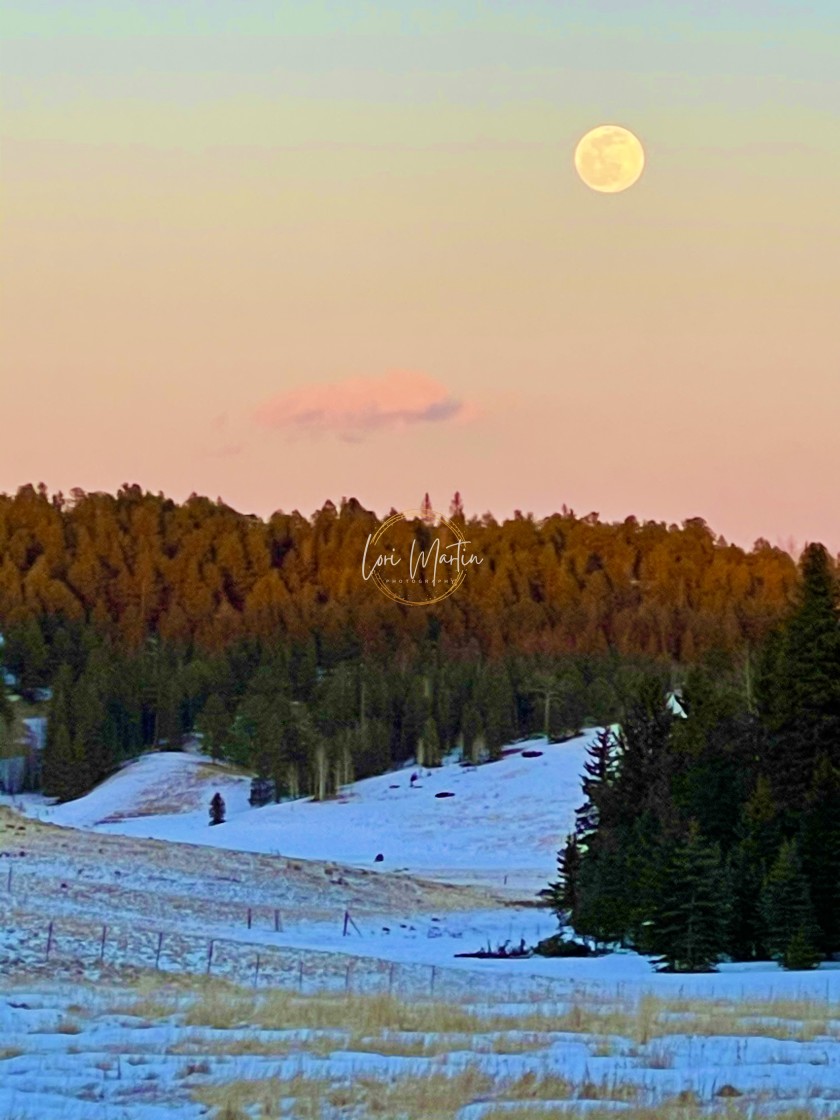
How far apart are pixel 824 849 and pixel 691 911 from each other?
4219 mm

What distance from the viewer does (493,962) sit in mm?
33969

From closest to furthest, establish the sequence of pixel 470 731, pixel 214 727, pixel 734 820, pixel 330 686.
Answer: pixel 734 820
pixel 470 731
pixel 214 727
pixel 330 686

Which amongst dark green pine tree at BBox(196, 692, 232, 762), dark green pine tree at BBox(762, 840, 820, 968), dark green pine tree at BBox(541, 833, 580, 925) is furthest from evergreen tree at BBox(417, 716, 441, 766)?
dark green pine tree at BBox(762, 840, 820, 968)

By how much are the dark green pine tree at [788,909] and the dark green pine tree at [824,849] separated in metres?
0.56

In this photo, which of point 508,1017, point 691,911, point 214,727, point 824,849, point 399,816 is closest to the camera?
point 508,1017

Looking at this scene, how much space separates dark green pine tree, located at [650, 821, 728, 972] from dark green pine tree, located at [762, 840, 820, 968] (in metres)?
1.00

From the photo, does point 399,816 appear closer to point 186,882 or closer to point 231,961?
point 186,882

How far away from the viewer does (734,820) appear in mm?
39281

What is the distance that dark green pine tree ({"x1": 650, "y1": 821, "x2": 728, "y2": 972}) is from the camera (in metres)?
31.7

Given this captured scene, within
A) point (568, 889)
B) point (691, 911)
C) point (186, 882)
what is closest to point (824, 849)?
point (691, 911)

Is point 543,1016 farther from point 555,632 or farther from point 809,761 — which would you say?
point 555,632

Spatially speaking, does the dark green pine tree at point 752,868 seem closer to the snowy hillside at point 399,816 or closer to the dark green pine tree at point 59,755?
the snowy hillside at point 399,816

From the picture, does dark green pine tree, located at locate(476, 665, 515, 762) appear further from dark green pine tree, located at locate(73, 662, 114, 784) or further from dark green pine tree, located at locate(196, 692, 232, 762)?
dark green pine tree, located at locate(73, 662, 114, 784)

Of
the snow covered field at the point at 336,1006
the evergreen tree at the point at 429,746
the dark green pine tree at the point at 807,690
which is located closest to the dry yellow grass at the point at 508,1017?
the snow covered field at the point at 336,1006
